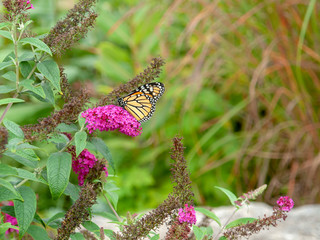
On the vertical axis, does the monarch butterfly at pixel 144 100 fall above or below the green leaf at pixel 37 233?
above

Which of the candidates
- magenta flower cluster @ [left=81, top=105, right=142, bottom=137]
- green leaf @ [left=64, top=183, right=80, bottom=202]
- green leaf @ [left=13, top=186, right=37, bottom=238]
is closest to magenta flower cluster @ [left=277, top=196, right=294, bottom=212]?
magenta flower cluster @ [left=81, top=105, right=142, bottom=137]

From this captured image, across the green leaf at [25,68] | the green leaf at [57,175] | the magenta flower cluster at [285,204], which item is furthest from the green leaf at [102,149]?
the magenta flower cluster at [285,204]

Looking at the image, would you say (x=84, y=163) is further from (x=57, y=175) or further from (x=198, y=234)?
(x=198, y=234)

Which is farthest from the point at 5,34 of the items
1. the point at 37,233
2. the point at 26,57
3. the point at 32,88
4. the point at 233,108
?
the point at 233,108

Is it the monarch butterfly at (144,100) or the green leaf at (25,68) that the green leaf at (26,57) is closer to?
the green leaf at (25,68)

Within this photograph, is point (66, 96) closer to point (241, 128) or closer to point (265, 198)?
point (265, 198)

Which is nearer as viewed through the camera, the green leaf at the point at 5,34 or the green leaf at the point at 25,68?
the green leaf at the point at 5,34
